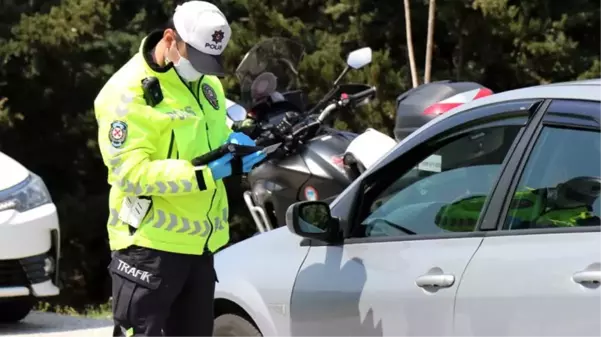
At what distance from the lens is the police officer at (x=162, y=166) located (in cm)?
380

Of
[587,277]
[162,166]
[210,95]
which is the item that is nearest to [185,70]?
[210,95]

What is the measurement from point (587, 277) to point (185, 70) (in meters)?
1.63

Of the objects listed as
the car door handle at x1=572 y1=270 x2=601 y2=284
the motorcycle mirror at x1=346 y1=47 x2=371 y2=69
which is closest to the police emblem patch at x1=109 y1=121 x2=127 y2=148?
the car door handle at x1=572 y1=270 x2=601 y2=284

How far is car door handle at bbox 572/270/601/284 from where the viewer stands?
9.76 ft

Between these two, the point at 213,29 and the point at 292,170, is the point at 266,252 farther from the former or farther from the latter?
the point at 292,170

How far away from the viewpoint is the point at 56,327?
6.83 metres

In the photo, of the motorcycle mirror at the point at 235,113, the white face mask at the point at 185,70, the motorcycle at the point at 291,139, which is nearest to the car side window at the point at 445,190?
the white face mask at the point at 185,70

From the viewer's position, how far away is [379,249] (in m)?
3.81

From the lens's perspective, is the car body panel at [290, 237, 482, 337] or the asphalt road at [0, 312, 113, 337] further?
the asphalt road at [0, 312, 113, 337]

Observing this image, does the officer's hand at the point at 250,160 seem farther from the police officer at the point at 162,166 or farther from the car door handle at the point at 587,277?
the car door handle at the point at 587,277

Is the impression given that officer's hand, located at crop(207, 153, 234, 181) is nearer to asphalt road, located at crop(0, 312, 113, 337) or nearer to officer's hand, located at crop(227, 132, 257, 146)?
Result: officer's hand, located at crop(227, 132, 257, 146)

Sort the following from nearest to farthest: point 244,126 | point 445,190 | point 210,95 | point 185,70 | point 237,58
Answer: point 445,190
point 185,70
point 210,95
point 244,126
point 237,58

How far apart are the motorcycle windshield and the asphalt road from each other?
5.45 feet

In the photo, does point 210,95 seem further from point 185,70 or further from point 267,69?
point 267,69
